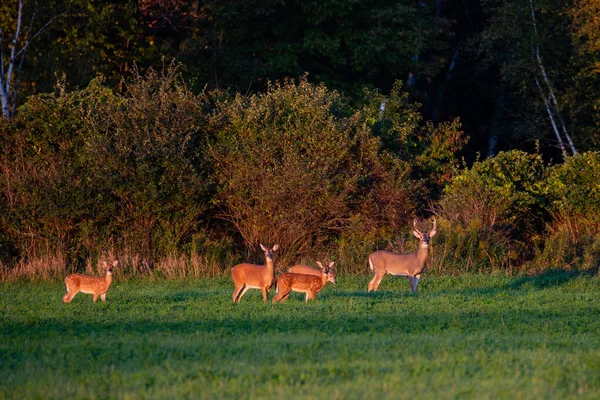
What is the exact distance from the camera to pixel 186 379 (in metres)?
8.85

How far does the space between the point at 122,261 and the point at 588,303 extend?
9.77 meters

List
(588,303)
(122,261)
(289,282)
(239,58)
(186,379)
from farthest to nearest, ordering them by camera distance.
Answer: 1. (239,58)
2. (122,261)
3. (588,303)
4. (289,282)
5. (186,379)

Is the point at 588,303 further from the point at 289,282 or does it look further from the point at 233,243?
the point at 233,243

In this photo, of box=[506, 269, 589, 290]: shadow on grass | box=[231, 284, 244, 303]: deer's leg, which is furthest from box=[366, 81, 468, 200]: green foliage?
box=[231, 284, 244, 303]: deer's leg

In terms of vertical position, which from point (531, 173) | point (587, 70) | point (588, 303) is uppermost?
point (587, 70)

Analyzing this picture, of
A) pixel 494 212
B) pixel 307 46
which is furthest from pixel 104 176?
pixel 307 46

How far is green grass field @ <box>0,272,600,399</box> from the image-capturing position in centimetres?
859

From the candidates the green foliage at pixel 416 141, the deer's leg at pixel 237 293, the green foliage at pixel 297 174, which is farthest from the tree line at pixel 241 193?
the deer's leg at pixel 237 293

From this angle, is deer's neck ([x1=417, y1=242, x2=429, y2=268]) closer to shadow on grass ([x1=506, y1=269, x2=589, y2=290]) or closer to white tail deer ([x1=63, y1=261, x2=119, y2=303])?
shadow on grass ([x1=506, y1=269, x2=589, y2=290])

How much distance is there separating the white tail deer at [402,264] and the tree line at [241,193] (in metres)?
3.01

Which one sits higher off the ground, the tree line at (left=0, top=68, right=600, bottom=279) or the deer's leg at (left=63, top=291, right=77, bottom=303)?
the tree line at (left=0, top=68, right=600, bottom=279)

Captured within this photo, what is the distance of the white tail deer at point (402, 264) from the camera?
16.8m

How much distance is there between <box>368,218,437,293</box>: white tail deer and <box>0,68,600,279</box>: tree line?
3006 mm

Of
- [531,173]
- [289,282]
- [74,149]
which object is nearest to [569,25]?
[531,173]
